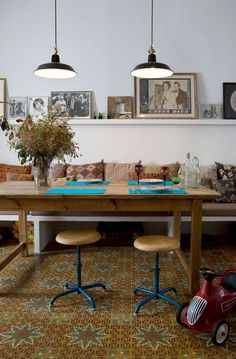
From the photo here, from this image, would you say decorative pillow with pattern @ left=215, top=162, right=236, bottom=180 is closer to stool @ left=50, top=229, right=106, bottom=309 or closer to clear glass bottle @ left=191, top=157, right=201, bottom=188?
clear glass bottle @ left=191, top=157, right=201, bottom=188

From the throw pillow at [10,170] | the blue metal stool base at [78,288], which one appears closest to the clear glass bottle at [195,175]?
the blue metal stool base at [78,288]

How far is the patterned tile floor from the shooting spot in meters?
1.85

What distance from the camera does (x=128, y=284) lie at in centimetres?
277

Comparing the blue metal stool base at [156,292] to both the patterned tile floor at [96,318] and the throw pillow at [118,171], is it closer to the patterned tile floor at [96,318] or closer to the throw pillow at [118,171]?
the patterned tile floor at [96,318]

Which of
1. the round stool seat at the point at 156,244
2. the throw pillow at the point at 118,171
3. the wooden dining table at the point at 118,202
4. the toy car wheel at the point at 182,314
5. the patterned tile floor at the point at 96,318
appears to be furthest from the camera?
the throw pillow at the point at 118,171

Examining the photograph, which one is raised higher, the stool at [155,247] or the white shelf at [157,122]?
the white shelf at [157,122]

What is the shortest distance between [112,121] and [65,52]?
3.88 feet

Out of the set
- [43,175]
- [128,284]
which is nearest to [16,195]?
[43,175]

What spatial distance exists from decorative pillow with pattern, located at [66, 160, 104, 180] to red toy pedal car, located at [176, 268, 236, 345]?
2.41 m

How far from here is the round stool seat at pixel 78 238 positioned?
2.34m

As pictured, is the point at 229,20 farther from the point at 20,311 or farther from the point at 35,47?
the point at 20,311

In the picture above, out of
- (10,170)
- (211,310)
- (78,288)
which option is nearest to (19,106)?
(10,170)

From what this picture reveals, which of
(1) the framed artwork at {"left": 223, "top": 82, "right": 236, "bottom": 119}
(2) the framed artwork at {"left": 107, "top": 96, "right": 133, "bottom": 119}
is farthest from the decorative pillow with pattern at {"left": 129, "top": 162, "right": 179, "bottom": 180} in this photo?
(1) the framed artwork at {"left": 223, "top": 82, "right": 236, "bottom": 119}

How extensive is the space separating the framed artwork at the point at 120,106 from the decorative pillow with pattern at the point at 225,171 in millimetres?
1415
